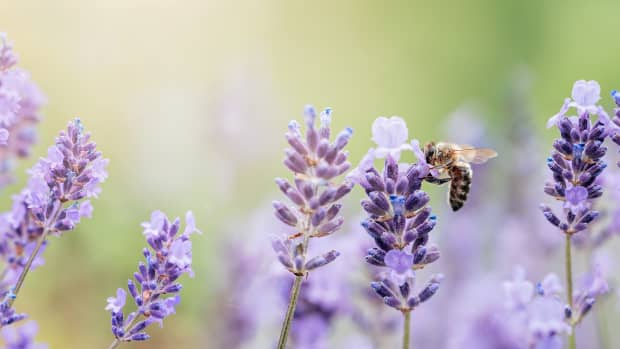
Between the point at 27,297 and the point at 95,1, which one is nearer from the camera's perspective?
the point at 27,297

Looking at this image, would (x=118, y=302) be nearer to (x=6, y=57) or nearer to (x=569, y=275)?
(x=6, y=57)

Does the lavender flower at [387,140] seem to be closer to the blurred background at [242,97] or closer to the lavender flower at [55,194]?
the lavender flower at [55,194]

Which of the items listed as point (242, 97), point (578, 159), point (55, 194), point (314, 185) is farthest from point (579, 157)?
point (242, 97)

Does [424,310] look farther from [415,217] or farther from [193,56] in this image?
[193,56]

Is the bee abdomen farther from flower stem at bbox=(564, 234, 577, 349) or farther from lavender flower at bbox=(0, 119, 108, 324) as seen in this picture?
lavender flower at bbox=(0, 119, 108, 324)

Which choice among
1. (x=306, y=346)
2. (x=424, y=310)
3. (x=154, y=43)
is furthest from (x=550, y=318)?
(x=154, y=43)

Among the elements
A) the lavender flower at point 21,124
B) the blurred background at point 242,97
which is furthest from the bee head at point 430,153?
the lavender flower at point 21,124
